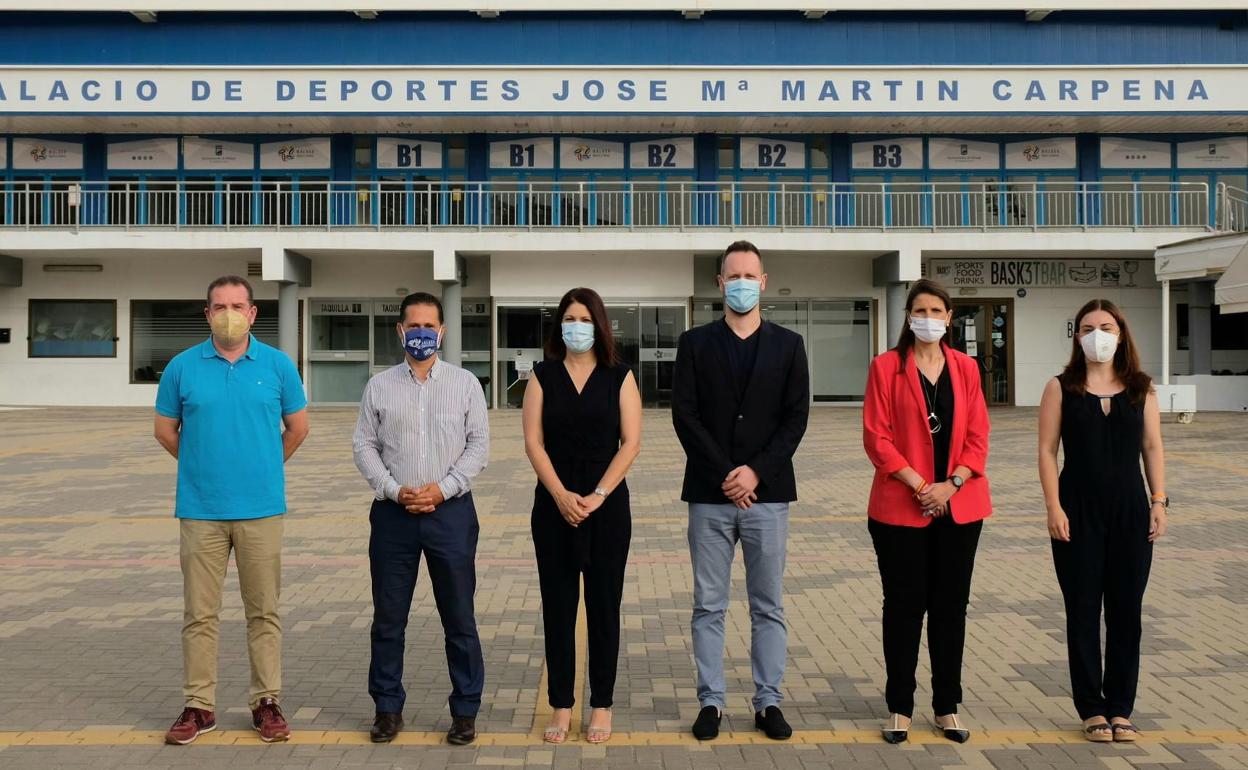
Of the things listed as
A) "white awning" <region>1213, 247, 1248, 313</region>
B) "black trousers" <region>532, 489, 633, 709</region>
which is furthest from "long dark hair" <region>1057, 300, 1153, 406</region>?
"white awning" <region>1213, 247, 1248, 313</region>

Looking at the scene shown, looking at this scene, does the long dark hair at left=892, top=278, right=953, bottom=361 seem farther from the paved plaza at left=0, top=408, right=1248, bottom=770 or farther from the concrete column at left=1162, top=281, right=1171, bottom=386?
the concrete column at left=1162, top=281, right=1171, bottom=386

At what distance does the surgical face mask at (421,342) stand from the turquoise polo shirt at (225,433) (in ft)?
1.72

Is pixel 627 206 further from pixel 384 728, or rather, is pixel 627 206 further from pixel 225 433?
pixel 384 728

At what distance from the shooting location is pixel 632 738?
4270mm

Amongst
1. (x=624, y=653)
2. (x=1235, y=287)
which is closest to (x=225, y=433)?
(x=624, y=653)

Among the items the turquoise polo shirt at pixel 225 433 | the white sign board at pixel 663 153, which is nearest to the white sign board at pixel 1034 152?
the white sign board at pixel 663 153

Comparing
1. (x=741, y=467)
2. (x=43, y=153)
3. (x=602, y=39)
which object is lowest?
(x=741, y=467)

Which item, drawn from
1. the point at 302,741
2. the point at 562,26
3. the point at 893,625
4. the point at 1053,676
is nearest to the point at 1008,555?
the point at 1053,676

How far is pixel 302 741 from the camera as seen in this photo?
4211 millimetres

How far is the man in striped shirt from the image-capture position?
423 centimetres

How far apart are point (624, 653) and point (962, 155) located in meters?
24.2

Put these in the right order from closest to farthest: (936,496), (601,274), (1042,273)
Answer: (936,496), (601,274), (1042,273)

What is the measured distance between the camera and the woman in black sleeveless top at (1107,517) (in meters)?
4.22

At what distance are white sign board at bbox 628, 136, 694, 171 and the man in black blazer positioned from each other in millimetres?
23250
